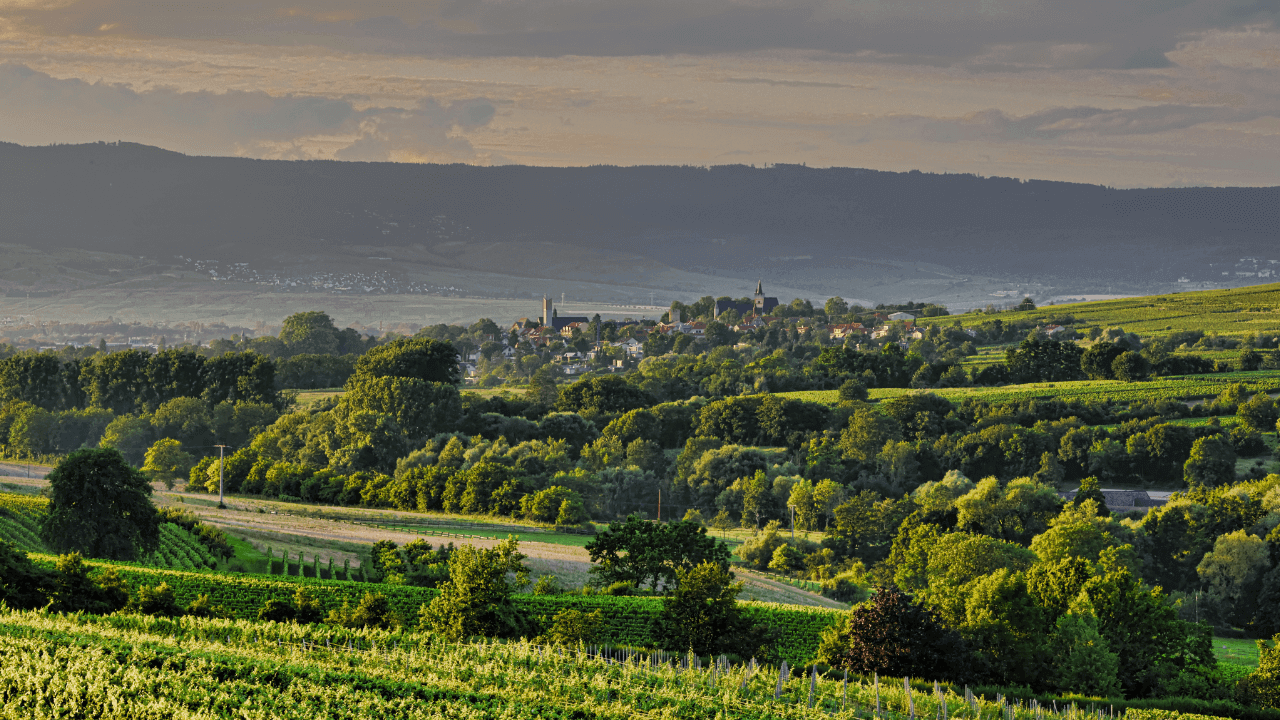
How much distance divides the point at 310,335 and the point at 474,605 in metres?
144

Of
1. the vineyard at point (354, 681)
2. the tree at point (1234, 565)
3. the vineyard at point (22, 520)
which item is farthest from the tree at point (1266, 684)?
the vineyard at point (22, 520)

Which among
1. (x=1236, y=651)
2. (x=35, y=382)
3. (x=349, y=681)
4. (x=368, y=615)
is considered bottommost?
(x=1236, y=651)

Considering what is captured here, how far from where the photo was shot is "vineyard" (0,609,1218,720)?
17203mm

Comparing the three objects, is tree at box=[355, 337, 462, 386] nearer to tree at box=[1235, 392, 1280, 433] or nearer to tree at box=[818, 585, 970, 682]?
tree at box=[1235, 392, 1280, 433]

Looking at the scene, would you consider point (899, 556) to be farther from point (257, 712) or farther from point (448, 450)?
point (257, 712)

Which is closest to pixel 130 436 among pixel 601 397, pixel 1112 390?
pixel 601 397

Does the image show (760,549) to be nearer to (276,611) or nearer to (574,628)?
(574,628)

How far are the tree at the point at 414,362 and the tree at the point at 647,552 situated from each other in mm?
55024

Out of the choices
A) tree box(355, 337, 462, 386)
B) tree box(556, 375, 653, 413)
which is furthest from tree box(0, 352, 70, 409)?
tree box(556, 375, 653, 413)

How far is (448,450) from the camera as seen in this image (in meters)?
79.2

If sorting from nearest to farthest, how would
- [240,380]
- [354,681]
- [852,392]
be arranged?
[354,681] → [852,392] → [240,380]

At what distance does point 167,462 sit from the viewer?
76750 mm

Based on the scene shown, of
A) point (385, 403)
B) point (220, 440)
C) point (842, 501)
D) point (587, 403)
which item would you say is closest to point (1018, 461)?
point (842, 501)

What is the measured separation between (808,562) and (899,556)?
4.36m
